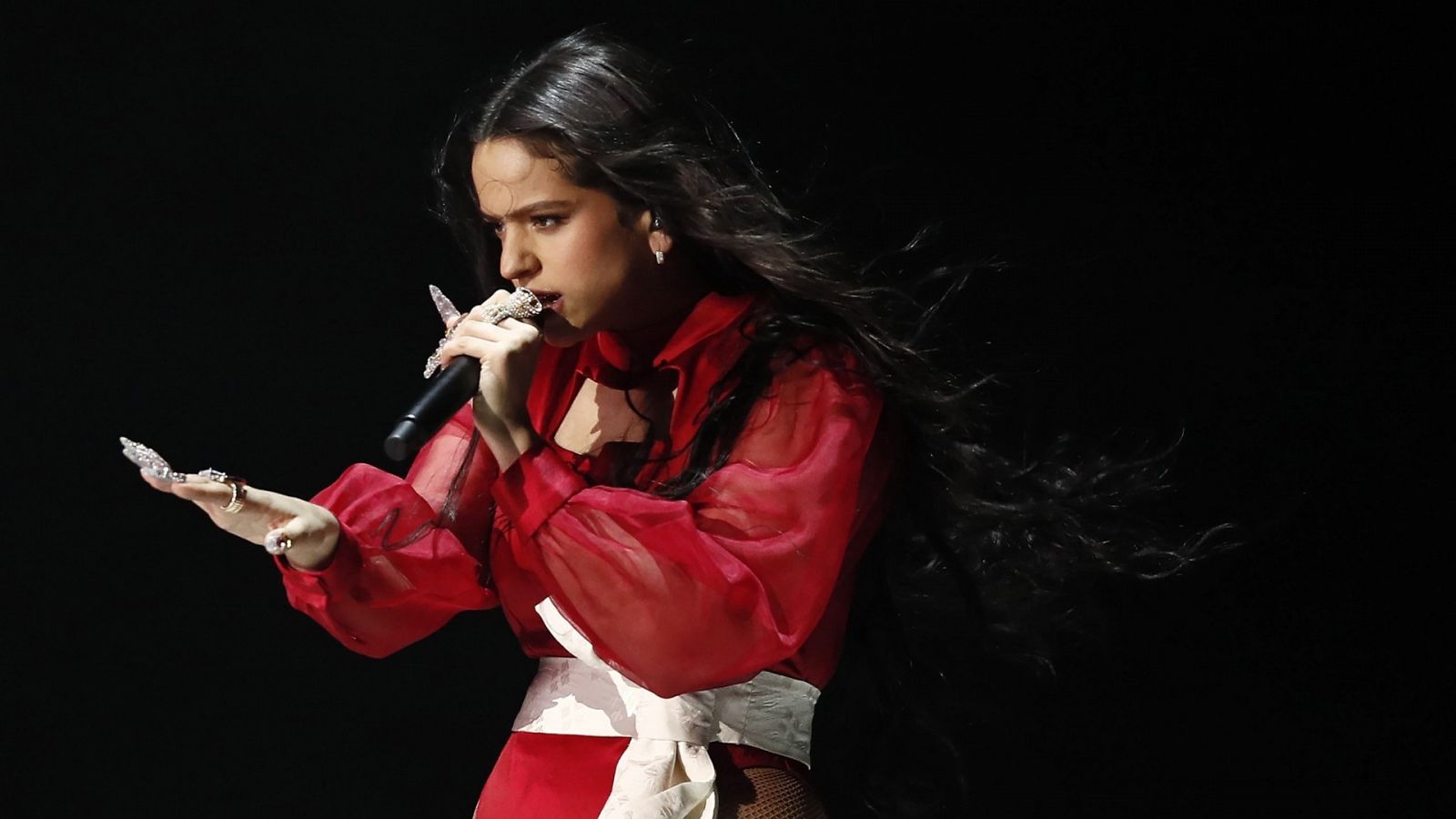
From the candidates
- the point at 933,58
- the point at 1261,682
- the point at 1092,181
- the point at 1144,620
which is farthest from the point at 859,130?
the point at 1261,682

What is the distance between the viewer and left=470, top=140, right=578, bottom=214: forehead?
1.47m

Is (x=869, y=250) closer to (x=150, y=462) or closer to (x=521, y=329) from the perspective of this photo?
(x=521, y=329)

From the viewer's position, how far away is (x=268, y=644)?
2.09 m

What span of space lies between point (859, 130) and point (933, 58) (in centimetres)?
13

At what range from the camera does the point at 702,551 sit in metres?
1.33

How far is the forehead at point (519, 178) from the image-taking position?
1469 mm

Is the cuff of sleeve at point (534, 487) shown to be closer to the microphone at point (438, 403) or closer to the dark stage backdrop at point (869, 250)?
the microphone at point (438, 403)

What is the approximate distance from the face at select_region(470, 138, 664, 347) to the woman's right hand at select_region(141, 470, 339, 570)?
247mm

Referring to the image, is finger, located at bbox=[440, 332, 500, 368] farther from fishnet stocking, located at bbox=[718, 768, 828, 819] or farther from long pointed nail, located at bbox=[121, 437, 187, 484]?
fishnet stocking, located at bbox=[718, 768, 828, 819]

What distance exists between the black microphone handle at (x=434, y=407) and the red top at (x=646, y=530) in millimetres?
75

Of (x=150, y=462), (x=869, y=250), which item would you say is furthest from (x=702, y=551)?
(x=869, y=250)

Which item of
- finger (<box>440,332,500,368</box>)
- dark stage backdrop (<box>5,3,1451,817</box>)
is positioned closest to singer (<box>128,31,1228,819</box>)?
finger (<box>440,332,500,368</box>)

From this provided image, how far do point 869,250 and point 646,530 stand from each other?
71 centimetres

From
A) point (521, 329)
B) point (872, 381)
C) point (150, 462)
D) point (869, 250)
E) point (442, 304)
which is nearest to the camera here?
point (150, 462)
